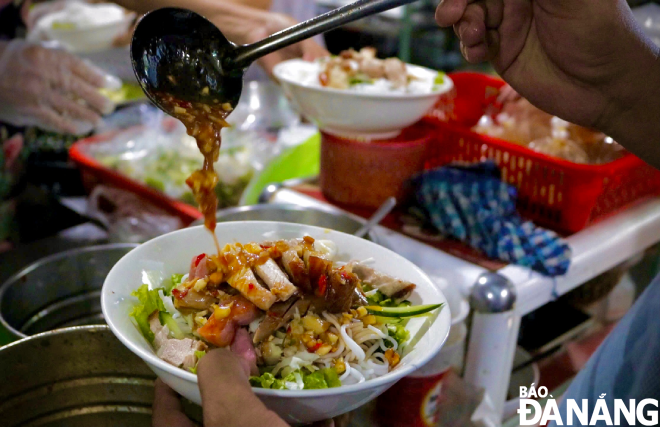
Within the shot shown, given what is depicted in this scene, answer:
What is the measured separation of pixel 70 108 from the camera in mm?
2365

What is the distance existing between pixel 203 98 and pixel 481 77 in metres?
1.37

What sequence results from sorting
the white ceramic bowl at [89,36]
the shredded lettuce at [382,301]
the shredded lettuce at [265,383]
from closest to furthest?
the shredded lettuce at [265,383] < the shredded lettuce at [382,301] < the white ceramic bowl at [89,36]

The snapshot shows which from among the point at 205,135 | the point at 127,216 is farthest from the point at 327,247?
the point at 127,216

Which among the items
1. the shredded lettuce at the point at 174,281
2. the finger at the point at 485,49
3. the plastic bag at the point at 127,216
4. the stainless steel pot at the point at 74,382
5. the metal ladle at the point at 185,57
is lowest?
the plastic bag at the point at 127,216

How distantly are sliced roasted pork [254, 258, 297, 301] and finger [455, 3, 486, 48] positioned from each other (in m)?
0.73

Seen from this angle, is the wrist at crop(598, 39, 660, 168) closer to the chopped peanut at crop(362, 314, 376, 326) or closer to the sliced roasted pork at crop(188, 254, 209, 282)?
the chopped peanut at crop(362, 314, 376, 326)

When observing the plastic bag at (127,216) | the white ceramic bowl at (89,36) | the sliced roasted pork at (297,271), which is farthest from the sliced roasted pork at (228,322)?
the white ceramic bowl at (89,36)

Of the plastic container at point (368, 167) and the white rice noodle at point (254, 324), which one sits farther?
the plastic container at point (368, 167)

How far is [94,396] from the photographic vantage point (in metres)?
1.17

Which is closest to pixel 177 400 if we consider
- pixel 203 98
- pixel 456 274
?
pixel 203 98

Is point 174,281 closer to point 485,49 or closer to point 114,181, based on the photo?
point 485,49

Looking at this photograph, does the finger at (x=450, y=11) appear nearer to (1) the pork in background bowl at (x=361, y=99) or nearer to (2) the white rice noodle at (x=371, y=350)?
(1) the pork in background bowl at (x=361, y=99)

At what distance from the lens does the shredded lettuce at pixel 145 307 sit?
1.06m

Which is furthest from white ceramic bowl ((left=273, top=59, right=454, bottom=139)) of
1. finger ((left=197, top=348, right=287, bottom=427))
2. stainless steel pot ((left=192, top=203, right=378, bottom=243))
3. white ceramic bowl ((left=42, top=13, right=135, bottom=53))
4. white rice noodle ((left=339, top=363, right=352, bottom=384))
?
white ceramic bowl ((left=42, top=13, right=135, bottom=53))
